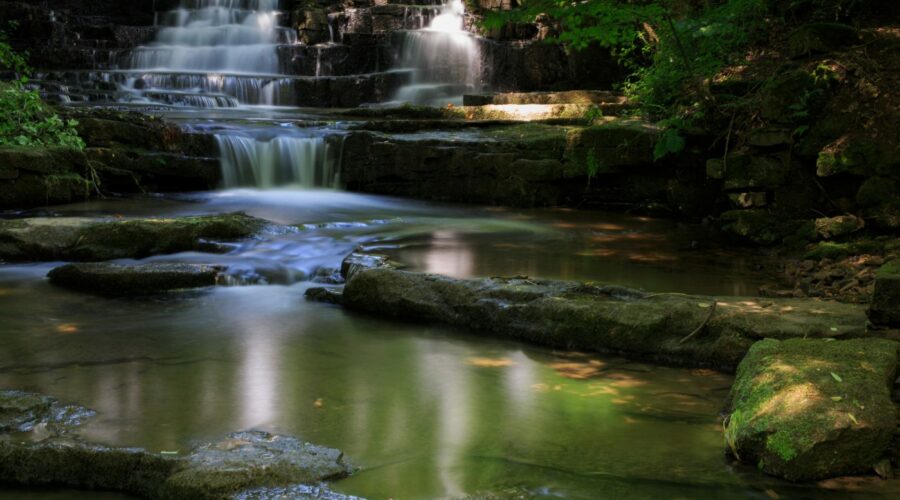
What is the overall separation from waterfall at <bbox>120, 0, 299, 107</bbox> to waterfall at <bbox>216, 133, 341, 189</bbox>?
16.2 ft

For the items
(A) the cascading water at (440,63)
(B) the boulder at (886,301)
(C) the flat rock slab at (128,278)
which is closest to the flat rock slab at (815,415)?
(B) the boulder at (886,301)

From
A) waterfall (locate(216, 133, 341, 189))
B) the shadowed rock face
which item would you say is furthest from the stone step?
the shadowed rock face

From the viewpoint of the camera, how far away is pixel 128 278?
6.30 m

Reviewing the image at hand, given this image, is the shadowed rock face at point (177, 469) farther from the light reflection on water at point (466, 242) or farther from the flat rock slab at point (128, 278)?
the light reflection on water at point (466, 242)

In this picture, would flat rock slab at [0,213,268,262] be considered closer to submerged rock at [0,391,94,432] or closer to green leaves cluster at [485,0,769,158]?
submerged rock at [0,391,94,432]

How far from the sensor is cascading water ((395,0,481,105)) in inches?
765

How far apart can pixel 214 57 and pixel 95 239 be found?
14.9m

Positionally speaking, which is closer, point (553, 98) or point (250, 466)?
point (250, 466)

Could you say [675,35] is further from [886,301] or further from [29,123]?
[29,123]

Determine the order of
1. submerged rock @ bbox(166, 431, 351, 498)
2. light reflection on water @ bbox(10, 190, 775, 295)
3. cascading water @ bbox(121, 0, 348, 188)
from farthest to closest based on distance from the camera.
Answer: cascading water @ bbox(121, 0, 348, 188) < light reflection on water @ bbox(10, 190, 775, 295) < submerged rock @ bbox(166, 431, 351, 498)

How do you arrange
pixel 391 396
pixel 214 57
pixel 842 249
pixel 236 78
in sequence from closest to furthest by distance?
pixel 391 396 < pixel 842 249 < pixel 236 78 < pixel 214 57

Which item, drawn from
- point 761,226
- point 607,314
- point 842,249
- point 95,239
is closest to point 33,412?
point 607,314

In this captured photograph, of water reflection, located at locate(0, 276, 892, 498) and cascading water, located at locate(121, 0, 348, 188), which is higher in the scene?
cascading water, located at locate(121, 0, 348, 188)

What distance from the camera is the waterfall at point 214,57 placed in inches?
707
